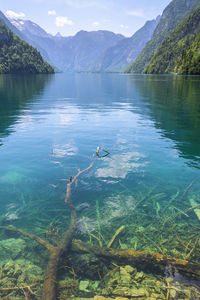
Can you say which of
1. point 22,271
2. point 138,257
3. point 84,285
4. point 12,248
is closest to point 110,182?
point 138,257

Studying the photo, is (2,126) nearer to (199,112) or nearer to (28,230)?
(28,230)

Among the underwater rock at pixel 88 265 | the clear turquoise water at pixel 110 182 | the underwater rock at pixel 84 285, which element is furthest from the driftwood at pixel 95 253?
the underwater rock at pixel 84 285

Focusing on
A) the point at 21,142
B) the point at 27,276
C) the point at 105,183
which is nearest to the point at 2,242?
the point at 27,276

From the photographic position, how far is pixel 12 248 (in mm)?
6488

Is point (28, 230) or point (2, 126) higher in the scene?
point (2, 126)

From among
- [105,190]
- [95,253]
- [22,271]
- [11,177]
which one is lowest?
[22,271]

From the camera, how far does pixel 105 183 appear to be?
1073cm

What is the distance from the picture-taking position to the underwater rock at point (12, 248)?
20.4ft

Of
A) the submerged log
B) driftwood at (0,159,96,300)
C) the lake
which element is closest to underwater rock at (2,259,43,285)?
the lake

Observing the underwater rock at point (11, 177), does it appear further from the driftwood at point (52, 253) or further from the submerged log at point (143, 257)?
the submerged log at point (143, 257)

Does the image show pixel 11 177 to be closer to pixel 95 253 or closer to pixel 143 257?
Answer: pixel 95 253

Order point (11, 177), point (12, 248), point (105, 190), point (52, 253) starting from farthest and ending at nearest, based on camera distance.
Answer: point (11, 177)
point (105, 190)
point (12, 248)
point (52, 253)

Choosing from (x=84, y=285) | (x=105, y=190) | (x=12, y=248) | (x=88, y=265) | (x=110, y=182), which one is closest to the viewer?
(x=84, y=285)

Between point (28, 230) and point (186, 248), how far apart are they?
5325mm
